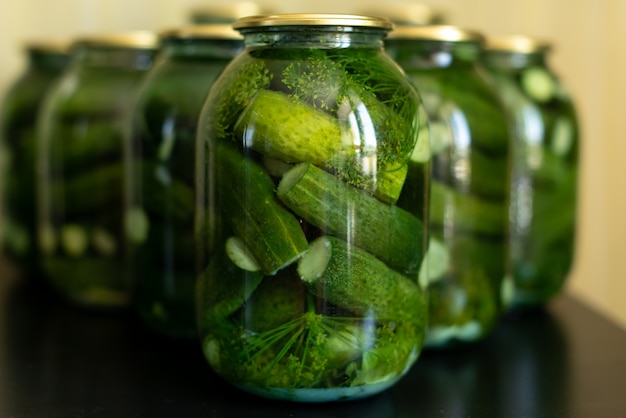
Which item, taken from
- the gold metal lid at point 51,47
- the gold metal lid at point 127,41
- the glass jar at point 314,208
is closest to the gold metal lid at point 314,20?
the glass jar at point 314,208

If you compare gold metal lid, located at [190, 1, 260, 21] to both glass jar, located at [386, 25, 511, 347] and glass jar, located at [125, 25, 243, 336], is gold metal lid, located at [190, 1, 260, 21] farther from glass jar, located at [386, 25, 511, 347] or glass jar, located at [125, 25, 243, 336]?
glass jar, located at [386, 25, 511, 347]

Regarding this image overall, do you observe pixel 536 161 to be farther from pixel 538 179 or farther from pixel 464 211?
pixel 464 211

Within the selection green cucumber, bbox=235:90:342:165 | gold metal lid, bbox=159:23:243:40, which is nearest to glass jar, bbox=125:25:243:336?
gold metal lid, bbox=159:23:243:40

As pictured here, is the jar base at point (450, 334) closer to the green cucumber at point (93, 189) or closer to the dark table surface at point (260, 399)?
the dark table surface at point (260, 399)

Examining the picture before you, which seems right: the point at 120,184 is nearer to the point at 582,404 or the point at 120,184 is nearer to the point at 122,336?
the point at 122,336

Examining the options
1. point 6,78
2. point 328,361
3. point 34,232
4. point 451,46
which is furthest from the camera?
point 6,78

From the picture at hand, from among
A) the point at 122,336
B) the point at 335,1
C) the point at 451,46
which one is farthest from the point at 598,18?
the point at 122,336
